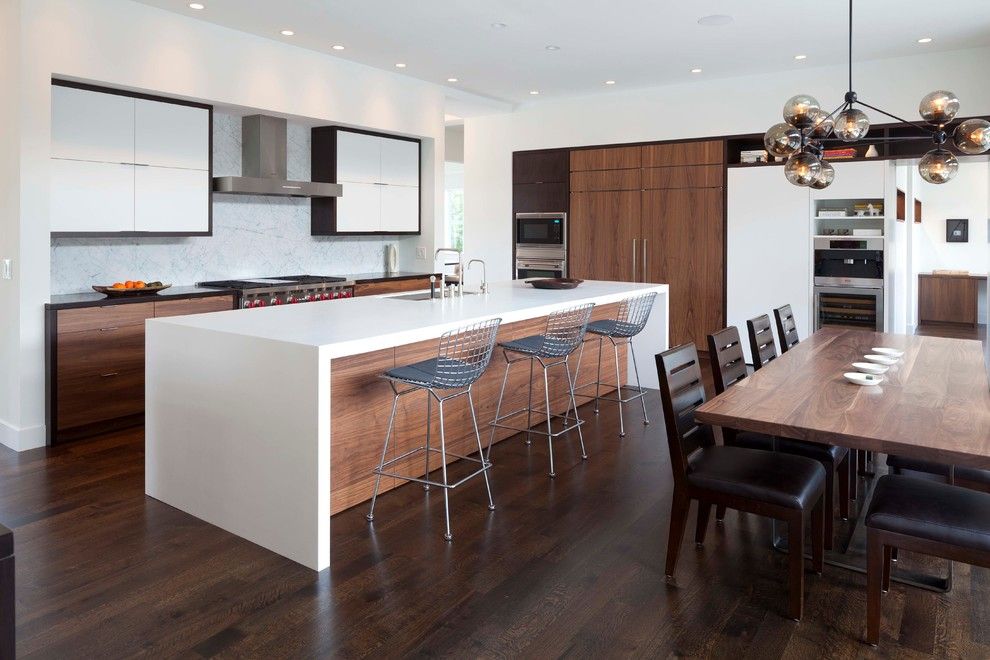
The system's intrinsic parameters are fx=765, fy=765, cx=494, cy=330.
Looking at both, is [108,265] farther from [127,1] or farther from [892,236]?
[892,236]

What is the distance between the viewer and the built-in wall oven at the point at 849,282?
649cm

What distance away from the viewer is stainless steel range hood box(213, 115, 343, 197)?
5860mm

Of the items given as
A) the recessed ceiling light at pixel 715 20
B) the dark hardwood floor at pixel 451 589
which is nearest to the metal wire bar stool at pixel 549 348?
the dark hardwood floor at pixel 451 589

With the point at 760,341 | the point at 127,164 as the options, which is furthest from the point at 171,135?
the point at 760,341

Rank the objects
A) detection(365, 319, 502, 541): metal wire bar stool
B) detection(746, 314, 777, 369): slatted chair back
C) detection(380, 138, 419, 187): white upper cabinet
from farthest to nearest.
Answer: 1. detection(380, 138, 419, 187): white upper cabinet
2. detection(746, 314, 777, 369): slatted chair back
3. detection(365, 319, 502, 541): metal wire bar stool

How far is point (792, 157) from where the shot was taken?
3869 mm

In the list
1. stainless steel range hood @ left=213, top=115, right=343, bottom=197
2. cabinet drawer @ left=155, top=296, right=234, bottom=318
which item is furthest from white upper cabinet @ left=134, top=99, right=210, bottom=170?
cabinet drawer @ left=155, top=296, right=234, bottom=318

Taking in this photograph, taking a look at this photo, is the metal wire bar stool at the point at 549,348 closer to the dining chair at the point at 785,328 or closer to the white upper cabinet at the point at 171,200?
the dining chair at the point at 785,328

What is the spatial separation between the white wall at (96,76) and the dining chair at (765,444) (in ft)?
12.2

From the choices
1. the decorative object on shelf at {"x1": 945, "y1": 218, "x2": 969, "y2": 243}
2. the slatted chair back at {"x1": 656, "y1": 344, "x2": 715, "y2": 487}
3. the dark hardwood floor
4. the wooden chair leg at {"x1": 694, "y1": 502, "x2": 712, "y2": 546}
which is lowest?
the dark hardwood floor

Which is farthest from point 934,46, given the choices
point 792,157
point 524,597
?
point 524,597

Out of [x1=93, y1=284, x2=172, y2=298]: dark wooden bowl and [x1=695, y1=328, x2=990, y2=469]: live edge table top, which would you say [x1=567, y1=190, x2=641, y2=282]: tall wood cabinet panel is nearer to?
[x1=695, y1=328, x2=990, y2=469]: live edge table top

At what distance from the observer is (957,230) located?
10258 millimetres

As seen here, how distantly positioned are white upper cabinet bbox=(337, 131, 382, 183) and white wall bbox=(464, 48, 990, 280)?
216cm
